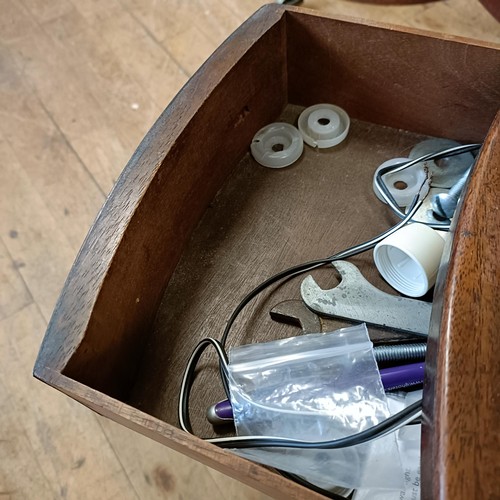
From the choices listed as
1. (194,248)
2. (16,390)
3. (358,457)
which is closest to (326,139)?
(194,248)

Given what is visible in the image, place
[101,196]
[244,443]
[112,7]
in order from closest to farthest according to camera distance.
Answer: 1. [244,443]
2. [101,196]
3. [112,7]

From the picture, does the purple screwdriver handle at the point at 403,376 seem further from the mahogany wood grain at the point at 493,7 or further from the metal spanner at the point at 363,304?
the mahogany wood grain at the point at 493,7

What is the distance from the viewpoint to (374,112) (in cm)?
55

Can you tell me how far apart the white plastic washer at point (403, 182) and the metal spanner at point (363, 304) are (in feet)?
0.26

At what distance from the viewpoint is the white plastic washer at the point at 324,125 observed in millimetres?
547

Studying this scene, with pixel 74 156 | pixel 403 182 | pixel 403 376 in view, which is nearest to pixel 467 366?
pixel 403 376

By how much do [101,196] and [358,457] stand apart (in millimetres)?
446

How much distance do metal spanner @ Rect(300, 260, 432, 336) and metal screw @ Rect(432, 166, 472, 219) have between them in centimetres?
8

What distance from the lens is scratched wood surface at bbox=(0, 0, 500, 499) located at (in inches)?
22.0

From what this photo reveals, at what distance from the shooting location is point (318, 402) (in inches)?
16.4

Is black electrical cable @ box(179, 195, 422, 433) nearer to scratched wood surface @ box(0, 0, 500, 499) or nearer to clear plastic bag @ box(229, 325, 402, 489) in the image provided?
clear plastic bag @ box(229, 325, 402, 489)

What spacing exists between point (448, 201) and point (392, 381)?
5.9 inches

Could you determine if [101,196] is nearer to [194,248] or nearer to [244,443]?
[194,248]

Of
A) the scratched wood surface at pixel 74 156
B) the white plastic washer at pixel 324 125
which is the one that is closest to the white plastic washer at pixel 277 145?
the white plastic washer at pixel 324 125
